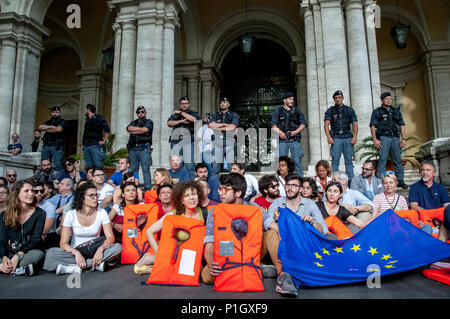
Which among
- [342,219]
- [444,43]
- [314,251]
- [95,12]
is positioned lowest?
[314,251]

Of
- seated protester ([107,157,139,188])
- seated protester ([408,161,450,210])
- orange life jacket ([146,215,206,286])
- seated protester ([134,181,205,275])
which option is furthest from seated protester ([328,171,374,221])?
seated protester ([107,157,139,188])

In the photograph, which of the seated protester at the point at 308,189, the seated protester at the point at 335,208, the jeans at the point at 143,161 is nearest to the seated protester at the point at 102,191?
the jeans at the point at 143,161

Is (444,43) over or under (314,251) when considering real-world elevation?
over

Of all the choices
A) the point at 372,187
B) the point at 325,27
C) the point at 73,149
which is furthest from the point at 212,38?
the point at 372,187

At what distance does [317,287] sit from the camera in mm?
2945

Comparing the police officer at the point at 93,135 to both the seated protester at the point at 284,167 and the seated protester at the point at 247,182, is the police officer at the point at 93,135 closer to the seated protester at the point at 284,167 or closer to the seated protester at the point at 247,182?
the seated protester at the point at 247,182

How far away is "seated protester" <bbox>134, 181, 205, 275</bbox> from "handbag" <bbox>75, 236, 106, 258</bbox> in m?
0.66

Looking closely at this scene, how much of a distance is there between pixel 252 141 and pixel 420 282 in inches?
Answer: 426

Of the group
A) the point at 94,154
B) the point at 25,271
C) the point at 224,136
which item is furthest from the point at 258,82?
the point at 25,271

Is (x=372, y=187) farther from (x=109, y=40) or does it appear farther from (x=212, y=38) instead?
(x=109, y=40)

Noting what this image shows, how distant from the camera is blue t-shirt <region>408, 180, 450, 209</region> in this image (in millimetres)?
4734

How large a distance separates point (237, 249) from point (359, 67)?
23.3 feet

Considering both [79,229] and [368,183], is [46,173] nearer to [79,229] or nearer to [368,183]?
[79,229]

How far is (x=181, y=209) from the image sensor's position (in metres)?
3.62
